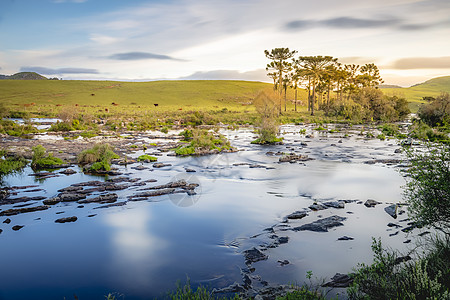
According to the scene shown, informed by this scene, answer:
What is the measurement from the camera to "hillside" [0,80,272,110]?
107 meters

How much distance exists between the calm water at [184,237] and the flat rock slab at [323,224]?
0.31 m

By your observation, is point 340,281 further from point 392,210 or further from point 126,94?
point 126,94

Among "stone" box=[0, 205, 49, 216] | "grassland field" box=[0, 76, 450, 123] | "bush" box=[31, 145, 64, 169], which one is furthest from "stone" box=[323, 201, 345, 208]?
"grassland field" box=[0, 76, 450, 123]

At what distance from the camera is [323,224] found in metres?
13.2

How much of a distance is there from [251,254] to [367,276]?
3.91 metres

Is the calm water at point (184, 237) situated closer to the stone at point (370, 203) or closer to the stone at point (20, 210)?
the stone at point (20, 210)

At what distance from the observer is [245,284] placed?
903 cm

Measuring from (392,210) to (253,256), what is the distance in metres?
7.92

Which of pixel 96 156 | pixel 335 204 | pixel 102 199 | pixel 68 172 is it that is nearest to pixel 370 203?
pixel 335 204

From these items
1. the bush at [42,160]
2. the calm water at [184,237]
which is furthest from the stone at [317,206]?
the bush at [42,160]

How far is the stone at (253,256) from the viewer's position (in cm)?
1046

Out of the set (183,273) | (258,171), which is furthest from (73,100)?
(183,273)

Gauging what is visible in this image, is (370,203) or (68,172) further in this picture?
(68,172)

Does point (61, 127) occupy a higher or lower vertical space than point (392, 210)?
higher
